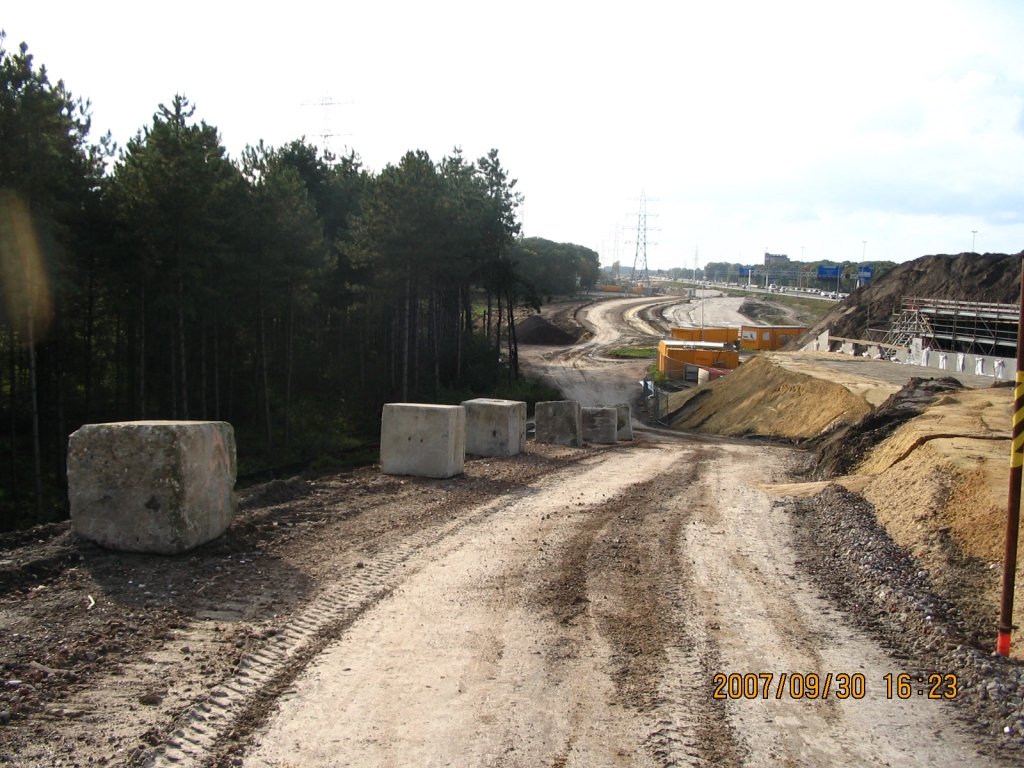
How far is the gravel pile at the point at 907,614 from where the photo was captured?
207 inches

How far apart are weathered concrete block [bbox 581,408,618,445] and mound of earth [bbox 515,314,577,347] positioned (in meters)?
56.4

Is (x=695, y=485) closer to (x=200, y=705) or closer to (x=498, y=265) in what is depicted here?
(x=200, y=705)

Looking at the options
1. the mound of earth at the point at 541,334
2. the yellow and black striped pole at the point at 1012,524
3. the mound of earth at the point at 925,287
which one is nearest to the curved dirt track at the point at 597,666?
the yellow and black striped pole at the point at 1012,524

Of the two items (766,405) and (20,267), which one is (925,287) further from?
(20,267)

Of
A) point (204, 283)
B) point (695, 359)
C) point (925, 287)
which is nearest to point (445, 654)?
point (204, 283)

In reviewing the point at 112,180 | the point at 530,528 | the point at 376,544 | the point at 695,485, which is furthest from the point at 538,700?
the point at 112,180

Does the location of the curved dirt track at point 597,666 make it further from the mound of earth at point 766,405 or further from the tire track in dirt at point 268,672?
the mound of earth at point 766,405

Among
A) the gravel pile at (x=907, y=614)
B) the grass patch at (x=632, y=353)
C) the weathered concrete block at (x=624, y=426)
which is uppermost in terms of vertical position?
the gravel pile at (x=907, y=614)

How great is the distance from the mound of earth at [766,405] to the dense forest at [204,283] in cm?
1155

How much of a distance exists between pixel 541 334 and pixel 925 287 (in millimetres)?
34968

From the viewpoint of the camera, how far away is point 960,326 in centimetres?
5409

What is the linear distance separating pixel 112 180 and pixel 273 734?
22.6 m

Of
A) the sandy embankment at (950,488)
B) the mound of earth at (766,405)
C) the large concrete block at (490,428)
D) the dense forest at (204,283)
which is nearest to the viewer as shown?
the sandy embankment at (950,488)

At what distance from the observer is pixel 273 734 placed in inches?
184
